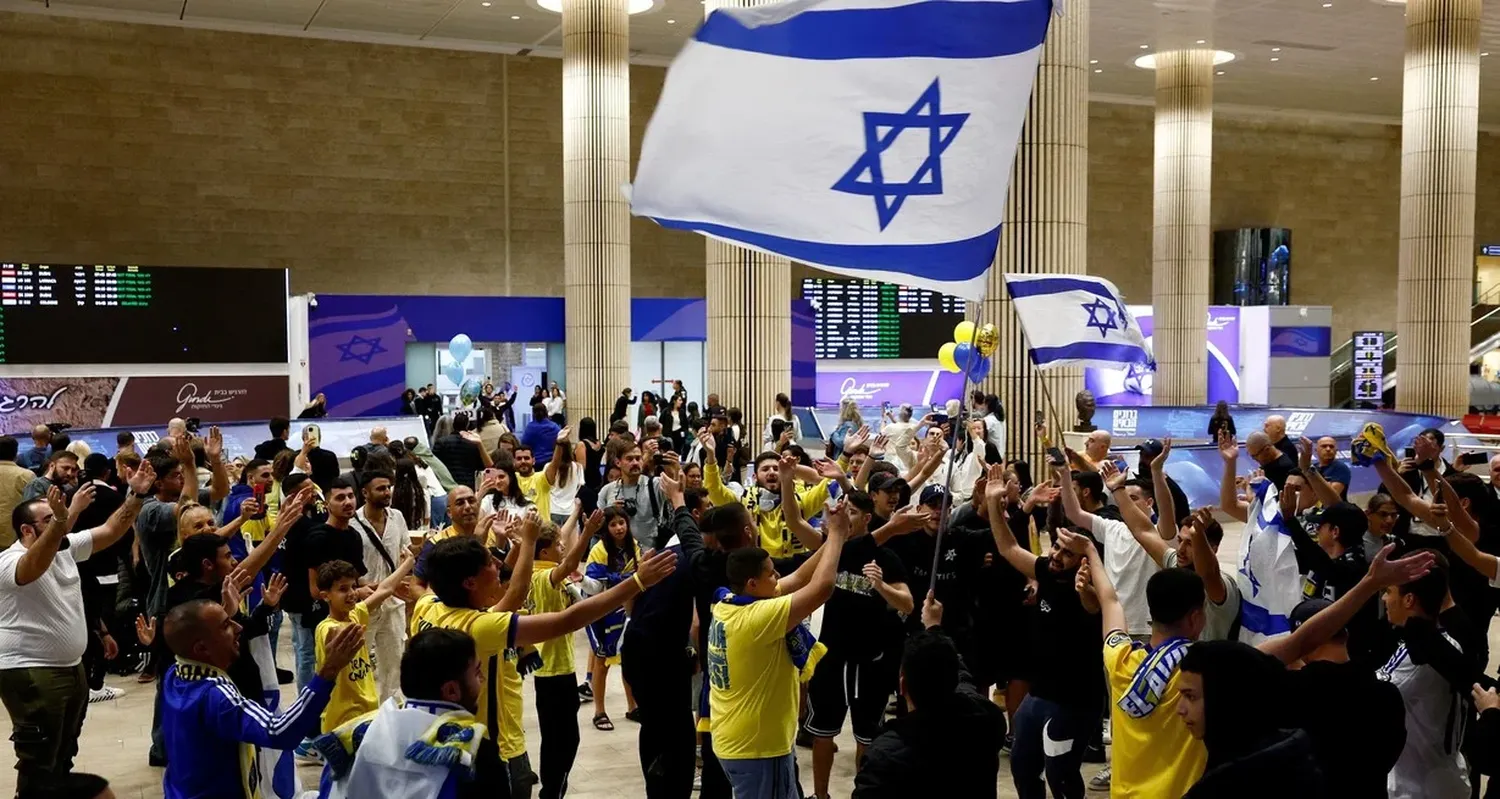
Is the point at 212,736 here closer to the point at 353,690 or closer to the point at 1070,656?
the point at 353,690

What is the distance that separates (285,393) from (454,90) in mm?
9241

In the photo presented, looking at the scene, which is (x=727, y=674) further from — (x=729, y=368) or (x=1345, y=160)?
(x=1345, y=160)

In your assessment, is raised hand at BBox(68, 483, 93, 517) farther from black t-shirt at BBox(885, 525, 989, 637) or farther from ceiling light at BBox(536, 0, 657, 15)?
ceiling light at BBox(536, 0, 657, 15)

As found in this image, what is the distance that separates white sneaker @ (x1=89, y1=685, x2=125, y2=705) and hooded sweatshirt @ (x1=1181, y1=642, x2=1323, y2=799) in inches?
321

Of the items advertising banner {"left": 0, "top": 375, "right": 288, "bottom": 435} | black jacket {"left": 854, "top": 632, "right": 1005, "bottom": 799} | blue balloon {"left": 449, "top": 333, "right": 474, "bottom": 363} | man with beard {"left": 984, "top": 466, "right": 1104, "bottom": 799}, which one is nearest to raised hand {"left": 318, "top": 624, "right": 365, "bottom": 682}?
black jacket {"left": 854, "top": 632, "right": 1005, "bottom": 799}

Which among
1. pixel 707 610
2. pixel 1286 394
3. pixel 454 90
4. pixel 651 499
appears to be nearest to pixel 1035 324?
pixel 651 499

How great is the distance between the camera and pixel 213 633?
13.2 ft

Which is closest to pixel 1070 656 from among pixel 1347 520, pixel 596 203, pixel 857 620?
pixel 857 620

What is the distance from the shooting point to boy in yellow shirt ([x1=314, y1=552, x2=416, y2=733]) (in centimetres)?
561

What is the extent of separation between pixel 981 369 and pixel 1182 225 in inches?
730

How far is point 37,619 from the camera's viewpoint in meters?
5.75

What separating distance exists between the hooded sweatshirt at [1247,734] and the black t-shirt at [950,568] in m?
3.81

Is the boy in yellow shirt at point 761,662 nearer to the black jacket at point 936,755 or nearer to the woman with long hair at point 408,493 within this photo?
the black jacket at point 936,755

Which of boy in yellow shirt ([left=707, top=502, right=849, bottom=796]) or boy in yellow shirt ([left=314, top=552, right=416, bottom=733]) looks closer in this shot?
boy in yellow shirt ([left=707, top=502, right=849, bottom=796])
